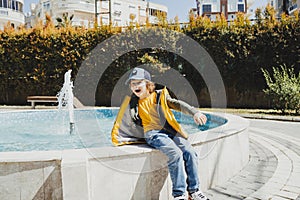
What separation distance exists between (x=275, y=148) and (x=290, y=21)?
10.8 m

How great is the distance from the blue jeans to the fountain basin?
0.16 metres

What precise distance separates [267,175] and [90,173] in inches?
101

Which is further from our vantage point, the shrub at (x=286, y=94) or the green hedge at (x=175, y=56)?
the green hedge at (x=175, y=56)

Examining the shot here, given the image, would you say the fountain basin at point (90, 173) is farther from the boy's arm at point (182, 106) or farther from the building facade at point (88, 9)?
the building facade at point (88, 9)

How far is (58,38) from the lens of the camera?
17.2 meters

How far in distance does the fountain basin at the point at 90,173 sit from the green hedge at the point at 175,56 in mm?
12592

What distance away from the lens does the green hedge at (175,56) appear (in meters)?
15.3

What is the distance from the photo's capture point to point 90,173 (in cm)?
322

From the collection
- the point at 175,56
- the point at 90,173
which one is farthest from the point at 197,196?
the point at 175,56

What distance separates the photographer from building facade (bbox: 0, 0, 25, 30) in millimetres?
37250

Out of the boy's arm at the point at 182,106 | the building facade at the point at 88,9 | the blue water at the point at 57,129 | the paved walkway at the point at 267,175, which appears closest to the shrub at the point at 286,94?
the blue water at the point at 57,129

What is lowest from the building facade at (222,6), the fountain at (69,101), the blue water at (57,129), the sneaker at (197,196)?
the blue water at (57,129)

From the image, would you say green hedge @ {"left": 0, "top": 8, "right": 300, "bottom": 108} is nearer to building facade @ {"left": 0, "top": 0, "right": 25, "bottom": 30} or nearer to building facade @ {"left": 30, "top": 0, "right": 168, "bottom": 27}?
building facade @ {"left": 0, "top": 0, "right": 25, "bottom": 30}

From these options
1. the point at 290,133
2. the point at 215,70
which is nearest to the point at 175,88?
the point at 215,70
